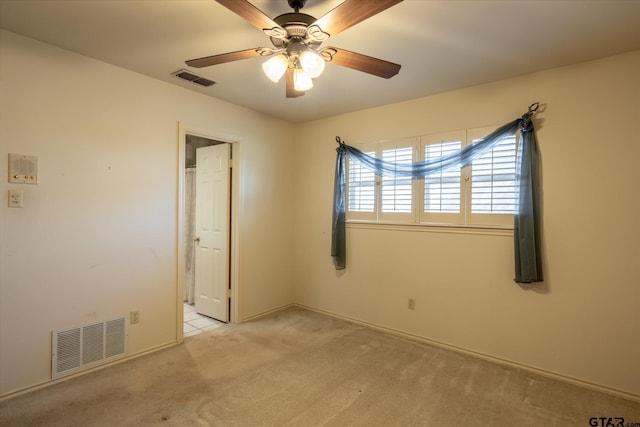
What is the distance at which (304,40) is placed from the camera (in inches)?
71.4

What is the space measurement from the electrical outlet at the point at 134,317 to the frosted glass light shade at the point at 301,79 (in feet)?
7.93

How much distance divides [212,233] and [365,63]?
2.93 metres

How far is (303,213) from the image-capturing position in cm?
442

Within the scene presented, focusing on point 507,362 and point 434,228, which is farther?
point 434,228

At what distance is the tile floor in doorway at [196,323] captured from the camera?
139 inches

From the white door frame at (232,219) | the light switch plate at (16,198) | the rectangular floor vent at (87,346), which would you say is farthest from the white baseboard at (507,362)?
the light switch plate at (16,198)

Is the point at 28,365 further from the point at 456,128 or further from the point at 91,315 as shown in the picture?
the point at 456,128

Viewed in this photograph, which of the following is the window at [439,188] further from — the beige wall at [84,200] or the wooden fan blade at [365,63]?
the beige wall at [84,200]

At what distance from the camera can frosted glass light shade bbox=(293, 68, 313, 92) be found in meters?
1.99

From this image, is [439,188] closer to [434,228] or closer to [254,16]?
[434,228]

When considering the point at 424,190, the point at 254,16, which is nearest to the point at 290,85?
the point at 254,16

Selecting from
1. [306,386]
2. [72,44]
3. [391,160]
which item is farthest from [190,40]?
[306,386]

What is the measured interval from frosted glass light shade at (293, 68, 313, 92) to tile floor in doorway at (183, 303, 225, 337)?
2.82m

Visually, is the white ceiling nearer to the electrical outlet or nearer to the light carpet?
the electrical outlet
